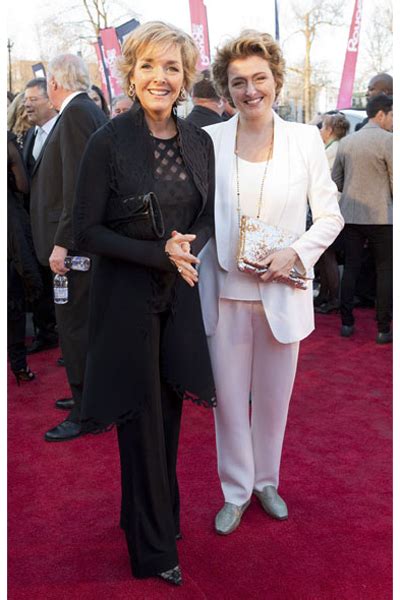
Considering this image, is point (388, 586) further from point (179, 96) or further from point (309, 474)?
point (179, 96)

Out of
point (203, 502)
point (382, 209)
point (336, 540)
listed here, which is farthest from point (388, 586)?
point (382, 209)

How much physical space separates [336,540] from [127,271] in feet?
4.51

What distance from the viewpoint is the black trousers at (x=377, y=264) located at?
18.3 ft

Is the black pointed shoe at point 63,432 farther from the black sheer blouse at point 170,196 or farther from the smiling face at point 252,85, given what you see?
the smiling face at point 252,85

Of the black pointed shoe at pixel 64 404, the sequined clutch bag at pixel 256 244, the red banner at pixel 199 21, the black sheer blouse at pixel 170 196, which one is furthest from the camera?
the red banner at pixel 199 21

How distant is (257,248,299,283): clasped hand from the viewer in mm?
2428

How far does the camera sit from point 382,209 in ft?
17.9

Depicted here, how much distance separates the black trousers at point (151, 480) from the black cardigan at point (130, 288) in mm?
55

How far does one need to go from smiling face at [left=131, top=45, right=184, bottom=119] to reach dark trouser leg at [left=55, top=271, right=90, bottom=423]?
5.10ft

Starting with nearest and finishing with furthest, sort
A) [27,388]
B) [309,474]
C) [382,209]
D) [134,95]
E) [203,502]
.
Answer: [134,95], [203,502], [309,474], [27,388], [382,209]

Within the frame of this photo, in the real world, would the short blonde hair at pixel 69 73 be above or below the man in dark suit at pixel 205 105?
above

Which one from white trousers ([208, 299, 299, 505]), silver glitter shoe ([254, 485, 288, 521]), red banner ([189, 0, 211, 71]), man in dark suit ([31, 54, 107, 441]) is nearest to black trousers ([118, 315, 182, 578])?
white trousers ([208, 299, 299, 505])

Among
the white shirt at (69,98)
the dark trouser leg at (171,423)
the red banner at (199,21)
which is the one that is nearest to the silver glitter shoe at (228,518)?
the dark trouser leg at (171,423)

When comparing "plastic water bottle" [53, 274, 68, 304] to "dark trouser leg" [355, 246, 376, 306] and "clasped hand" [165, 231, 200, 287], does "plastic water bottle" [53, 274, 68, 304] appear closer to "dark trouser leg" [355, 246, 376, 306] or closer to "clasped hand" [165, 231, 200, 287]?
"clasped hand" [165, 231, 200, 287]
